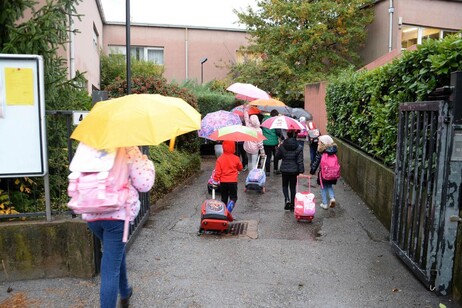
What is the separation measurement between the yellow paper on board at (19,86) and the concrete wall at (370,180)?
16.1 ft

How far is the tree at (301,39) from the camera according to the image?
19234mm

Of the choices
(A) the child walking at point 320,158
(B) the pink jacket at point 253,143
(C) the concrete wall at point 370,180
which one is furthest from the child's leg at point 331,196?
(B) the pink jacket at point 253,143

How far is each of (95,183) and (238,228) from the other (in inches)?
142

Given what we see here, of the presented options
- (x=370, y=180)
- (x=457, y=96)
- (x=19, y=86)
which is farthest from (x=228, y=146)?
(x=457, y=96)

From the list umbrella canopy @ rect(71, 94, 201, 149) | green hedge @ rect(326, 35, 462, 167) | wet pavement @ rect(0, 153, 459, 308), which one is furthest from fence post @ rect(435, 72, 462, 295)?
umbrella canopy @ rect(71, 94, 201, 149)

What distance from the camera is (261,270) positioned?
15.3 ft

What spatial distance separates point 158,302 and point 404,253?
2855mm

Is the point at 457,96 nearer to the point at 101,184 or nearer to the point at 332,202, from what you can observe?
the point at 101,184

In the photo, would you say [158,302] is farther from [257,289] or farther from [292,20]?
[292,20]

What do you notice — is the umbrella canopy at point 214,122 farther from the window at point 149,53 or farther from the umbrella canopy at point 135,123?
the window at point 149,53

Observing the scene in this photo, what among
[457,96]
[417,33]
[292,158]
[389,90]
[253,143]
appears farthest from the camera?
[417,33]

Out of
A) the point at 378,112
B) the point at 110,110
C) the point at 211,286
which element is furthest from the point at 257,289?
the point at 378,112

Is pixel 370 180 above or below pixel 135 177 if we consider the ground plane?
below

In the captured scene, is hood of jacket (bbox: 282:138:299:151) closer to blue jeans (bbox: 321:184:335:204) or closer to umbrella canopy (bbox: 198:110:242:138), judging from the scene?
blue jeans (bbox: 321:184:335:204)
